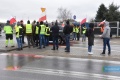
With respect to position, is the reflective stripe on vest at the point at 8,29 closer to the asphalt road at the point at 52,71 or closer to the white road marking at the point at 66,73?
the asphalt road at the point at 52,71

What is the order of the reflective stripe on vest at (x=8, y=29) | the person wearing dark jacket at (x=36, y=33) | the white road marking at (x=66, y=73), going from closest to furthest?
the white road marking at (x=66, y=73), the reflective stripe on vest at (x=8, y=29), the person wearing dark jacket at (x=36, y=33)

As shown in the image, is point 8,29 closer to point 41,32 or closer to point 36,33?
point 36,33

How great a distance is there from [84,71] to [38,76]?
1.91 metres

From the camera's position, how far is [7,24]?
61.5ft

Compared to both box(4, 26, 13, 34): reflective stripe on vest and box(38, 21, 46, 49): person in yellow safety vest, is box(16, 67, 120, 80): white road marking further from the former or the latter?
box(4, 26, 13, 34): reflective stripe on vest

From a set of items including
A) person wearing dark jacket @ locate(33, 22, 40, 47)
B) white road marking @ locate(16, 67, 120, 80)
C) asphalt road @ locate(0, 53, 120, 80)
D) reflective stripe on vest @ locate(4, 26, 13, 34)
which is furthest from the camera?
person wearing dark jacket @ locate(33, 22, 40, 47)

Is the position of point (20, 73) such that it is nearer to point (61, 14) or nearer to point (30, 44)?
point (30, 44)

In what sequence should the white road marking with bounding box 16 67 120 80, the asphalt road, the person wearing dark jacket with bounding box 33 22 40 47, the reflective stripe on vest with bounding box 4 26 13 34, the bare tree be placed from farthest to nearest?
the bare tree < the person wearing dark jacket with bounding box 33 22 40 47 < the reflective stripe on vest with bounding box 4 26 13 34 < the white road marking with bounding box 16 67 120 80 < the asphalt road

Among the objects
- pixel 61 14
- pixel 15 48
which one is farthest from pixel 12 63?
pixel 61 14

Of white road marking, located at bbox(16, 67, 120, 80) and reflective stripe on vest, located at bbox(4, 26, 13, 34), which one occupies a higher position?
reflective stripe on vest, located at bbox(4, 26, 13, 34)

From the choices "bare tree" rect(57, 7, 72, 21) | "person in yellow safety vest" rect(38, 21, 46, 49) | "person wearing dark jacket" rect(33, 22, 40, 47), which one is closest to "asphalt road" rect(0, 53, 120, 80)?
"person in yellow safety vest" rect(38, 21, 46, 49)

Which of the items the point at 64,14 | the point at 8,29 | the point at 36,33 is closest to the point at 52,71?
the point at 8,29

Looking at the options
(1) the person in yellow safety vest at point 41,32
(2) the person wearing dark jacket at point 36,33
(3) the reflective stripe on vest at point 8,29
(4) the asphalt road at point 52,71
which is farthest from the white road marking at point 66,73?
(2) the person wearing dark jacket at point 36,33

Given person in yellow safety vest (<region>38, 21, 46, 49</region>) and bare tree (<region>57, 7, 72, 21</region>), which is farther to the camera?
bare tree (<region>57, 7, 72, 21</region>)
